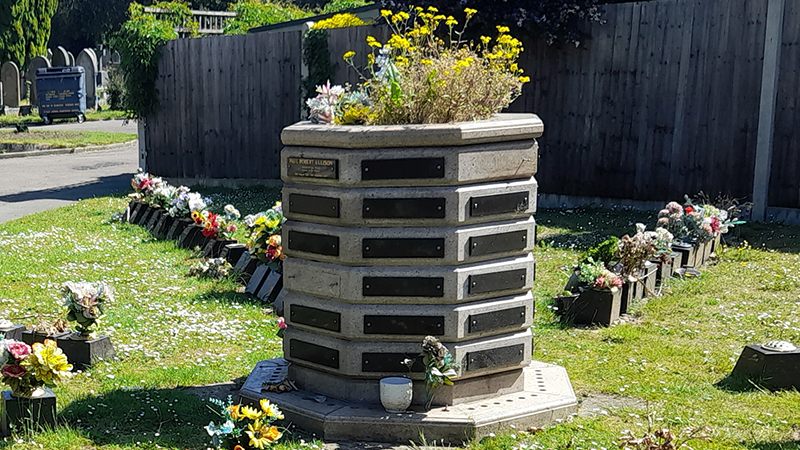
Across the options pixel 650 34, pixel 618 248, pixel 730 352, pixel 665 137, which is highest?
pixel 650 34

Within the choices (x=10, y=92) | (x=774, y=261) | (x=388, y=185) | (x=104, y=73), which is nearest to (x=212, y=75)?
(x=774, y=261)

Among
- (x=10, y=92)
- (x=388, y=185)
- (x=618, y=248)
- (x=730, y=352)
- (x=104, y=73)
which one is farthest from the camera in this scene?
(x=104, y=73)

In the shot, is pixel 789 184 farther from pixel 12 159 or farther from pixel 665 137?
pixel 12 159

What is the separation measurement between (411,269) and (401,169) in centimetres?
60

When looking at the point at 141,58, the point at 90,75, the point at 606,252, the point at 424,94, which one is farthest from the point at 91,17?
the point at 424,94

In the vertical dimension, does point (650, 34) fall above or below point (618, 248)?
above

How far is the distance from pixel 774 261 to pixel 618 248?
7.45 feet

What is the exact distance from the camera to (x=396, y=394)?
5.35m

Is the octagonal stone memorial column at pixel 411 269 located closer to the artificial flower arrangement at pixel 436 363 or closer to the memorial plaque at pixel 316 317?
the memorial plaque at pixel 316 317

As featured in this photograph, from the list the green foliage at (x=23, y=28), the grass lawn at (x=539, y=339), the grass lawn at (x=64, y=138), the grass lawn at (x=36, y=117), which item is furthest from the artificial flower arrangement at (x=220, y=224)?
the green foliage at (x=23, y=28)

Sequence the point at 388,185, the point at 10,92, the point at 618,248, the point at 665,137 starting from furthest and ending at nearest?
1. the point at 10,92
2. the point at 665,137
3. the point at 618,248
4. the point at 388,185

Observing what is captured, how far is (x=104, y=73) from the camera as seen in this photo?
43656 mm

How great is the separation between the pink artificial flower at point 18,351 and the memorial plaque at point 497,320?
260cm

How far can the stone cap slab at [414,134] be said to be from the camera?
17.3 feet
